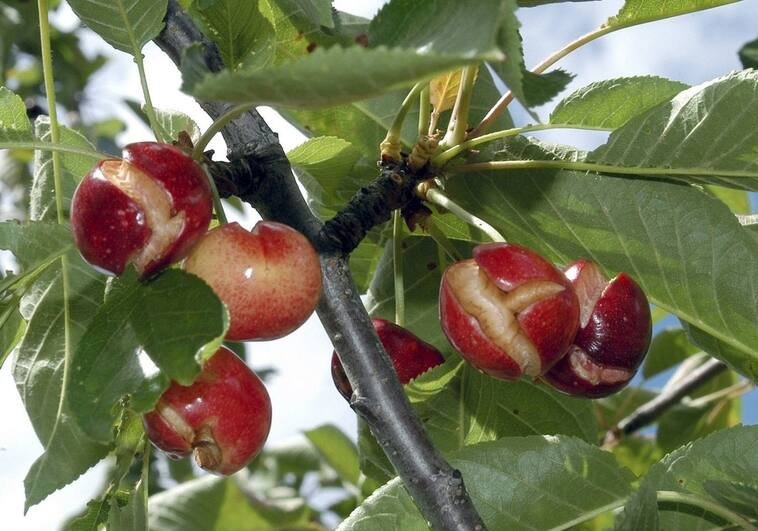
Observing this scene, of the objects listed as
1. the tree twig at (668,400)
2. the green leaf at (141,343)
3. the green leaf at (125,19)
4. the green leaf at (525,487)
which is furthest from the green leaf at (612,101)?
the tree twig at (668,400)

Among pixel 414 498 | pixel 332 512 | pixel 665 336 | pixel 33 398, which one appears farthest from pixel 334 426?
pixel 414 498

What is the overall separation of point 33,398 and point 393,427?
0.63 meters

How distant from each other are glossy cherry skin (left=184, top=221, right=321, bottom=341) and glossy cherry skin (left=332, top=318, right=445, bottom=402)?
13.2 inches

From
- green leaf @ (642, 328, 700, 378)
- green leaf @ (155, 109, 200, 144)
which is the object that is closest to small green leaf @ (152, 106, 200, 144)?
green leaf @ (155, 109, 200, 144)

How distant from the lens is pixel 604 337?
53.5 inches

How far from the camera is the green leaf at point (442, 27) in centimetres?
80

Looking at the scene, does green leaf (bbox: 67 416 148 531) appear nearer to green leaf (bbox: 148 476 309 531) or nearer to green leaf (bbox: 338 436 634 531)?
green leaf (bbox: 338 436 634 531)

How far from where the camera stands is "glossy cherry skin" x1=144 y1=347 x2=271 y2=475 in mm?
1207

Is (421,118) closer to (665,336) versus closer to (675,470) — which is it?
(675,470)

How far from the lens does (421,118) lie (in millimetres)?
1545

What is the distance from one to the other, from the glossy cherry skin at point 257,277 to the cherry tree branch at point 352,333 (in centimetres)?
14

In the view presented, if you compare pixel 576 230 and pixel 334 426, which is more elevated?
pixel 576 230

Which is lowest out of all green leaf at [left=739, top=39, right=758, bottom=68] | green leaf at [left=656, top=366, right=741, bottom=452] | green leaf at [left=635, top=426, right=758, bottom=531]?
green leaf at [left=656, top=366, right=741, bottom=452]

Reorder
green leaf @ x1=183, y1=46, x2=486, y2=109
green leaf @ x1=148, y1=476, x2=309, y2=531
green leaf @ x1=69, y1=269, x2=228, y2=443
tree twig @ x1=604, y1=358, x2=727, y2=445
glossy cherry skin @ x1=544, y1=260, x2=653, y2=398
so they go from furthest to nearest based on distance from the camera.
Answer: green leaf @ x1=148, y1=476, x2=309, y2=531, tree twig @ x1=604, y1=358, x2=727, y2=445, glossy cherry skin @ x1=544, y1=260, x2=653, y2=398, green leaf @ x1=69, y1=269, x2=228, y2=443, green leaf @ x1=183, y1=46, x2=486, y2=109
